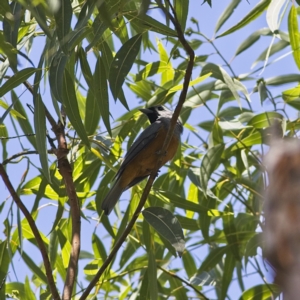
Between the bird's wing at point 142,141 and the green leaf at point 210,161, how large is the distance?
1.62 feet

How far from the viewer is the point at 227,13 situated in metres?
3.83

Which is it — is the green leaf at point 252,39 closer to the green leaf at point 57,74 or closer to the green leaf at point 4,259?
the green leaf at point 4,259

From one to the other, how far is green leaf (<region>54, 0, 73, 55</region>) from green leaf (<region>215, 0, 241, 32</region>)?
6.12ft

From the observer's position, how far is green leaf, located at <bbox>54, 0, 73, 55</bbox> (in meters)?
2.05

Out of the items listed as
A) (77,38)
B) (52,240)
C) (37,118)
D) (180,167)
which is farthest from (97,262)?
(77,38)

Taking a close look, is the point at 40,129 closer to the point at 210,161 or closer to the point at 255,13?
the point at 210,161

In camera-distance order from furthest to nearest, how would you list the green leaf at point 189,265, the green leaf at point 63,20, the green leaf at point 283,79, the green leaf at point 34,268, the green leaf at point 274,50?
the green leaf at point 274,50 → the green leaf at point 189,265 → the green leaf at point 283,79 → the green leaf at point 34,268 → the green leaf at point 63,20

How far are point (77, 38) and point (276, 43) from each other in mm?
2594

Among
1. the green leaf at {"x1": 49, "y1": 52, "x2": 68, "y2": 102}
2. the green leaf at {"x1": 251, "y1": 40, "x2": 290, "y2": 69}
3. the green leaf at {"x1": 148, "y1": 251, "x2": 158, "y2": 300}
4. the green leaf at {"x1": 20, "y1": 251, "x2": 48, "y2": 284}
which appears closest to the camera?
the green leaf at {"x1": 49, "y1": 52, "x2": 68, "y2": 102}

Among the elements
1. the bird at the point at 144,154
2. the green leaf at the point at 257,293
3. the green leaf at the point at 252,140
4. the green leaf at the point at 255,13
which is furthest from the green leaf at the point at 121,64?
the green leaf at the point at 257,293

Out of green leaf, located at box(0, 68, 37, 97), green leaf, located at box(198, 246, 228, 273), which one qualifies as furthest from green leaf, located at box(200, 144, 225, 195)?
green leaf, located at box(0, 68, 37, 97)

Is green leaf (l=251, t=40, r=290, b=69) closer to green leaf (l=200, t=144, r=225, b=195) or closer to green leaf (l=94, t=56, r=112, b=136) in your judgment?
green leaf (l=200, t=144, r=225, b=195)

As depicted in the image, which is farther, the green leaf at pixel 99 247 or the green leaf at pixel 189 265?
the green leaf at pixel 189 265

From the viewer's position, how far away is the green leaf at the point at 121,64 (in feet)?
8.25
